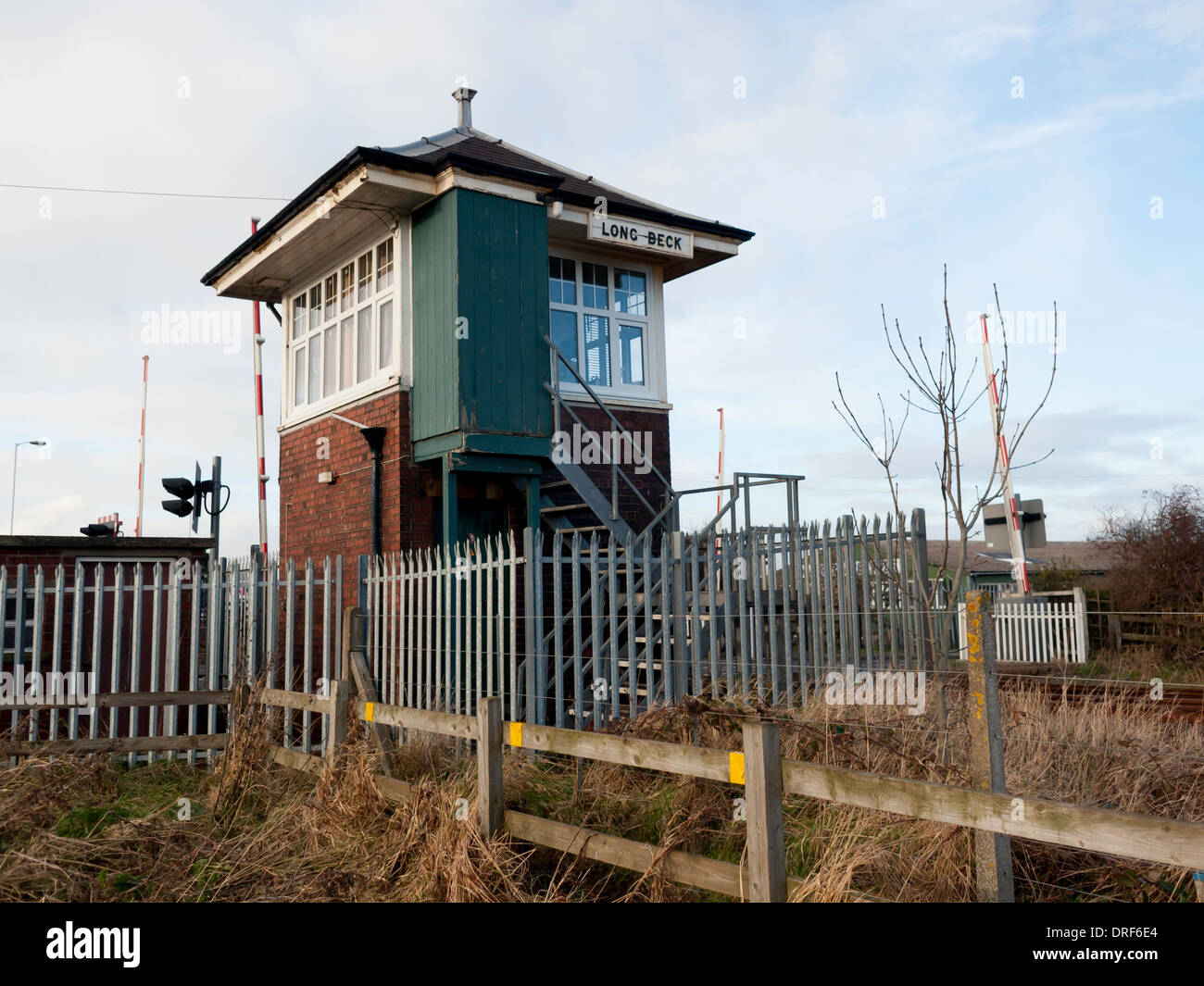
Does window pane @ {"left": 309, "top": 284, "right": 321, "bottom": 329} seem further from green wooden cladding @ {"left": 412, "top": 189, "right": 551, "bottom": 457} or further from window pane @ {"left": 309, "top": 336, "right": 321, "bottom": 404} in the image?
green wooden cladding @ {"left": 412, "top": 189, "right": 551, "bottom": 457}

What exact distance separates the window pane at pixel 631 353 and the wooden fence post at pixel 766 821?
957cm

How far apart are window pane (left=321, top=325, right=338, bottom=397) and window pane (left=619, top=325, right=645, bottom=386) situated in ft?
12.5

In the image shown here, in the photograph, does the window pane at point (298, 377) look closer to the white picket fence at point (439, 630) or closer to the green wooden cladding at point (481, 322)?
the green wooden cladding at point (481, 322)

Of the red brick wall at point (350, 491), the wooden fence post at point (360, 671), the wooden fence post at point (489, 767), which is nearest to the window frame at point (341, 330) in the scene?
the red brick wall at point (350, 491)

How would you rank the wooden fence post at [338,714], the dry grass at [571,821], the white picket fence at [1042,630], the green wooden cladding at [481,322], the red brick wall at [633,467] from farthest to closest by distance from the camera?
the white picket fence at [1042,630] → the red brick wall at [633,467] → the green wooden cladding at [481,322] → the wooden fence post at [338,714] → the dry grass at [571,821]

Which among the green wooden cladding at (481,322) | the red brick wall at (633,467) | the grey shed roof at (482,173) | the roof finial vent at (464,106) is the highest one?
the roof finial vent at (464,106)

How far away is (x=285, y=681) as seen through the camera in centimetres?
907

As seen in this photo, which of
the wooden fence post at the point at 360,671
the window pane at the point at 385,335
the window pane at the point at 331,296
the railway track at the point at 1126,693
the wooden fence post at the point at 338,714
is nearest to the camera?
the wooden fence post at the point at 360,671

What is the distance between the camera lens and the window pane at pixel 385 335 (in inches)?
479

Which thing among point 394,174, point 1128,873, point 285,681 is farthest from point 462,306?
point 1128,873

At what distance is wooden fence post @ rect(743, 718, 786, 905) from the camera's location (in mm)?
3861

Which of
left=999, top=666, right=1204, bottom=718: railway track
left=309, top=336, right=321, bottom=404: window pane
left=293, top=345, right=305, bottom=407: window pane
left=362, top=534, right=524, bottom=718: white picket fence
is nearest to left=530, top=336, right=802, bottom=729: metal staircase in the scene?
left=362, top=534, right=524, bottom=718: white picket fence

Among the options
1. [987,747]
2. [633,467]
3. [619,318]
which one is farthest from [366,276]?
[987,747]

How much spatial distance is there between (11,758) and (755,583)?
20.7 ft
